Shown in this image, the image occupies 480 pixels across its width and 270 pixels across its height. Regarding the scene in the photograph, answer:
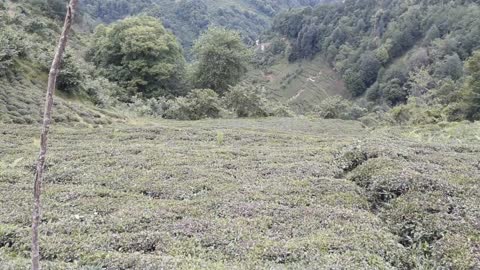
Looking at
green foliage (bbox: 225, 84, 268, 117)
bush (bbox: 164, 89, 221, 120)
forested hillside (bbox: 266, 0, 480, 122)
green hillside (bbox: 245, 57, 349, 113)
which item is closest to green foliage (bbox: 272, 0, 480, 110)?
forested hillside (bbox: 266, 0, 480, 122)

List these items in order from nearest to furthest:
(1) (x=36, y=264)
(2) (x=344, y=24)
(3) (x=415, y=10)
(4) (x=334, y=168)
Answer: (1) (x=36, y=264) → (4) (x=334, y=168) → (3) (x=415, y=10) → (2) (x=344, y=24)

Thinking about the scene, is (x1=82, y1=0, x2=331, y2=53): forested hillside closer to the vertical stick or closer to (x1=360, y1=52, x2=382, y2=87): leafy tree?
(x1=360, y1=52, x2=382, y2=87): leafy tree

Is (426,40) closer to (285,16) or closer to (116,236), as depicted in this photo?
(285,16)

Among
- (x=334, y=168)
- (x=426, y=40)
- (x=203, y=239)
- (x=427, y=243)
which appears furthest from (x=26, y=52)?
(x=426, y=40)

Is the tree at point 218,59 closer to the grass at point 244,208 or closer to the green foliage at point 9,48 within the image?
the green foliage at point 9,48

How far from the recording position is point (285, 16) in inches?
5221

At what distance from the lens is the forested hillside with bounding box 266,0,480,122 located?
79.3 m

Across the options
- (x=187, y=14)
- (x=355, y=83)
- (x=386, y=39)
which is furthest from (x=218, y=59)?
(x=187, y=14)

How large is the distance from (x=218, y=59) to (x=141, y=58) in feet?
26.4

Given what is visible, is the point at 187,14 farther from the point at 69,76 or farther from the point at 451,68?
the point at 69,76

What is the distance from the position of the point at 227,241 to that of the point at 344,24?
397ft

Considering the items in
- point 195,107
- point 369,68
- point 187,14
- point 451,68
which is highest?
point 187,14

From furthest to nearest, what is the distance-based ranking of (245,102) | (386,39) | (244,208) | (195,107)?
1. (386,39)
2. (245,102)
3. (195,107)
4. (244,208)

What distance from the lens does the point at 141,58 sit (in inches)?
1770
